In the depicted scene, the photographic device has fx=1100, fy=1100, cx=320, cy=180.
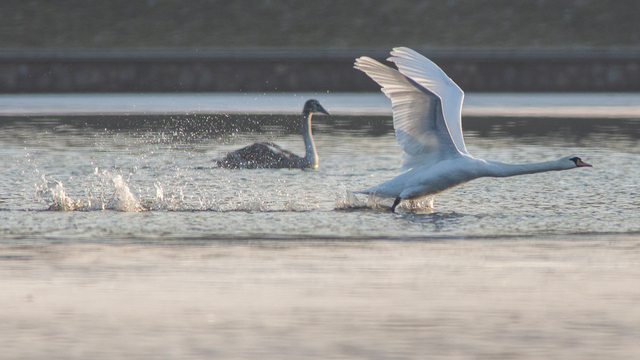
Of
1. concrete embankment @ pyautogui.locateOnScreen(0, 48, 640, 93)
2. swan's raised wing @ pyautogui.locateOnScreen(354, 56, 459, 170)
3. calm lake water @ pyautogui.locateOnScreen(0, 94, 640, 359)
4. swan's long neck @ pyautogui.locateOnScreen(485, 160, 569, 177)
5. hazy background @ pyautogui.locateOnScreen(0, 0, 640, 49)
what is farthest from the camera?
hazy background @ pyautogui.locateOnScreen(0, 0, 640, 49)

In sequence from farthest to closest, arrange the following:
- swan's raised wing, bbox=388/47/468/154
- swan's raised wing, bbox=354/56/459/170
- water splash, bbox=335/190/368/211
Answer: water splash, bbox=335/190/368/211 < swan's raised wing, bbox=388/47/468/154 < swan's raised wing, bbox=354/56/459/170

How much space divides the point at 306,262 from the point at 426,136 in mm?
2934

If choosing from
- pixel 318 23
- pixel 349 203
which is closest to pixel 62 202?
pixel 349 203

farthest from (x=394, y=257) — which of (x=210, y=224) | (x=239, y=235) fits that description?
(x=210, y=224)

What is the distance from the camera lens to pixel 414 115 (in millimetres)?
10094

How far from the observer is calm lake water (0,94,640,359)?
18.7ft

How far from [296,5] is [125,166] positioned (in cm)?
3620

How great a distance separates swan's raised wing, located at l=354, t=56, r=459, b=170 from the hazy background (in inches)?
1329

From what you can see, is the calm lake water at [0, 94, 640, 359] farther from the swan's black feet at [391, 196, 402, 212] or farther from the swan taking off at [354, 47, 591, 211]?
the swan taking off at [354, 47, 591, 211]

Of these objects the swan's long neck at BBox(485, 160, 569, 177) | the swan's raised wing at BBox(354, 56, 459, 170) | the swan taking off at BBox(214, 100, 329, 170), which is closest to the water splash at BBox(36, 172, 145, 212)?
the swan's raised wing at BBox(354, 56, 459, 170)

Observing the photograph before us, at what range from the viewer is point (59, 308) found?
6.31 m

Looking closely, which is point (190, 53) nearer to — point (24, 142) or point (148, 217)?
point (24, 142)

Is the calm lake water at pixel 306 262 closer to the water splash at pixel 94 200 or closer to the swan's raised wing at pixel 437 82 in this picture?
the water splash at pixel 94 200

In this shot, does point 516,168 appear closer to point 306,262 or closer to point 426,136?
point 426,136
